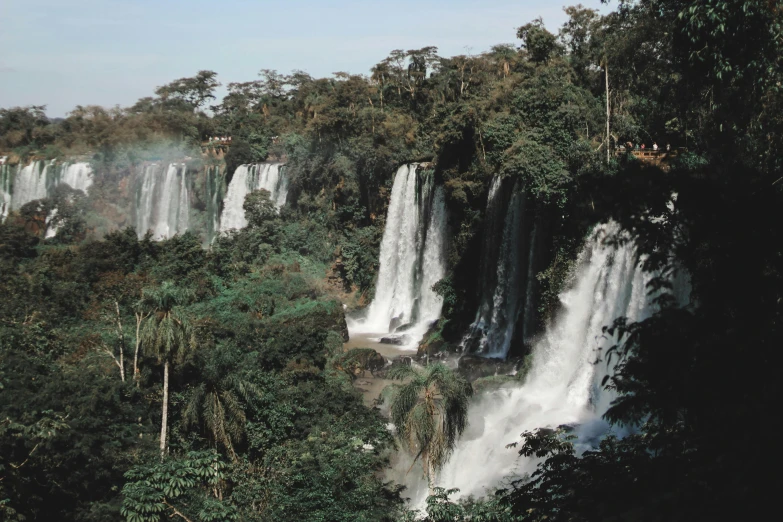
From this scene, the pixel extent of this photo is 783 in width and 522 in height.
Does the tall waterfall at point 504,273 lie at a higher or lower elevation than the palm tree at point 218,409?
higher

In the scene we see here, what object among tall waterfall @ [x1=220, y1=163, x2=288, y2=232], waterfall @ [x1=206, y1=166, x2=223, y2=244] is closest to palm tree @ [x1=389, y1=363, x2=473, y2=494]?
tall waterfall @ [x1=220, y1=163, x2=288, y2=232]

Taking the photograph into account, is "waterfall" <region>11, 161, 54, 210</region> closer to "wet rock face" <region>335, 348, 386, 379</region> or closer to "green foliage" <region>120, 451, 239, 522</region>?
"wet rock face" <region>335, 348, 386, 379</region>

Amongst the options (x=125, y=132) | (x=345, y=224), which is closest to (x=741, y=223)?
(x=345, y=224)

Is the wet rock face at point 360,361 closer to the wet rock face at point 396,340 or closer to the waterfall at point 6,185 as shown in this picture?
the wet rock face at point 396,340

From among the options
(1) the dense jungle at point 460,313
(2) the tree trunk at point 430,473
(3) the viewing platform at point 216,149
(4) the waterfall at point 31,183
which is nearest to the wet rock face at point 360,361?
(1) the dense jungle at point 460,313

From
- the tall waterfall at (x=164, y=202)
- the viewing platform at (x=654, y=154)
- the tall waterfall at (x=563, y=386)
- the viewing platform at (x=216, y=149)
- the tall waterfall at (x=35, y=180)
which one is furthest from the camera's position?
the tall waterfall at (x=35, y=180)

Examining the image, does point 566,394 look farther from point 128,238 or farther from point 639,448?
point 128,238
